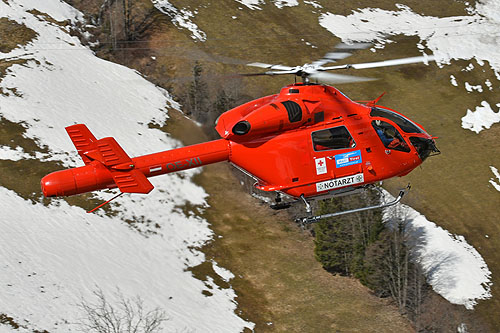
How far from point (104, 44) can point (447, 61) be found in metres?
42.3

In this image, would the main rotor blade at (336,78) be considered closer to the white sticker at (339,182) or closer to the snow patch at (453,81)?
the white sticker at (339,182)

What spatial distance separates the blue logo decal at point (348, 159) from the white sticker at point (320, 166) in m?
0.47

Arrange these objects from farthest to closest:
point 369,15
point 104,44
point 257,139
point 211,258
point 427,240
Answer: point 369,15
point 104,44
point 427,240
point 211,258
point 257,139

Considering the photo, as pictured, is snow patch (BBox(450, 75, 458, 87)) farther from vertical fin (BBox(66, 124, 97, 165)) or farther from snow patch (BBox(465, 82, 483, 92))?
vertical fin (BBox(66, 124, 97, 165))

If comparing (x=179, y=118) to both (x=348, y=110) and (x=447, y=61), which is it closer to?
(x=348, y=110)

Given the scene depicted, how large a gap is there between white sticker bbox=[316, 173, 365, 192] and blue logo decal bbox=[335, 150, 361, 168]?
0.48m

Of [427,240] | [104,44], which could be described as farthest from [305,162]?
[104,44]

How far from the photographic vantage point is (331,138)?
19938 mm

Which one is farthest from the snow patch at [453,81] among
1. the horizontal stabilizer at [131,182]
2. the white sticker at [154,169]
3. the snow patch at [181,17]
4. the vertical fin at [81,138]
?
the vertical fin at [81,138]

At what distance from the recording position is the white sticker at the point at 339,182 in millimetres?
20047

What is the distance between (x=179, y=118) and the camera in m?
48.4

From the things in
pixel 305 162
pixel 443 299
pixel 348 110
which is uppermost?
pixel 348 110

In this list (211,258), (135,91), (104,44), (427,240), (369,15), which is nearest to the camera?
(211,258)

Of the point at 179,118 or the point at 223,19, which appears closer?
the point at 179,118
